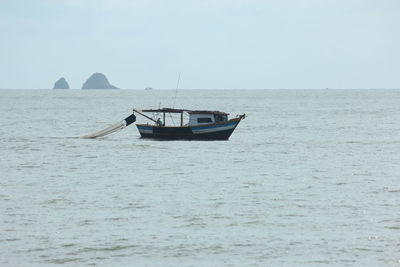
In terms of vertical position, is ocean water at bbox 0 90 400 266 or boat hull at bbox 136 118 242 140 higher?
boat hull at bbox 136 118 242 140

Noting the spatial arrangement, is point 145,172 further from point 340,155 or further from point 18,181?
point 340,155

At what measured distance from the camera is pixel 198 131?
61969 millimetres

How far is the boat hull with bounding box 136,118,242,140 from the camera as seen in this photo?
2437 inches

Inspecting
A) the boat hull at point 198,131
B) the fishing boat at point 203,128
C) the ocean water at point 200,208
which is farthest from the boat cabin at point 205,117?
the ocean water at point 200,208

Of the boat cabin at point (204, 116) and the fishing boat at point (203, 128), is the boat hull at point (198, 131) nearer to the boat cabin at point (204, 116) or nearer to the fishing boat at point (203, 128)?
the fishing boat at point (203, 128)

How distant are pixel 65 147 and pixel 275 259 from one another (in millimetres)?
41069

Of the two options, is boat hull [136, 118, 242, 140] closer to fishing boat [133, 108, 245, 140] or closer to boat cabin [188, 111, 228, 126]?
fishing boat [133, 108, 245, 140]

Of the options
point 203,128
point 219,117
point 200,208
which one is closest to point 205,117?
point 203,128

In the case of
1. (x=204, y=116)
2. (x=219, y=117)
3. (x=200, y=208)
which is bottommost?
(x=200, y=208)

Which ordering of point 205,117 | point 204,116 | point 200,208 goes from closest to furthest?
1. point 200,208
2. point 204,116
3. point 205,117

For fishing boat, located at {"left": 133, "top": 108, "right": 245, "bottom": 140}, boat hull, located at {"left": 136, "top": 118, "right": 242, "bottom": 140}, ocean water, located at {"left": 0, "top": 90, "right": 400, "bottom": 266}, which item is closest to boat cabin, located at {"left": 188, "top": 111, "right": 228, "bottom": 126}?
fishing boat, located at {"left": 133, "top": 108, "right": 245, "bottom": 140}

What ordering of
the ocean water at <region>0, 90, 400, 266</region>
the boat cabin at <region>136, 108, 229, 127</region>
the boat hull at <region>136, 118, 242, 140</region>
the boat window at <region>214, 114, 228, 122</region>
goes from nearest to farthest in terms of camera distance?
the ocean water at <region>0, 90, 400, 266</region> → the boat cabin at <region>136, 108, 229, 127</region> → the boat window at <region>214, 114, 228, 122</region> → the boat hull at <region>136, 118, 242, 140</region>

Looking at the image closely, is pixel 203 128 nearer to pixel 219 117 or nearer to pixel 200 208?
pixel 219 117

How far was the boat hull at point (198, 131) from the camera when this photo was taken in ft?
203
